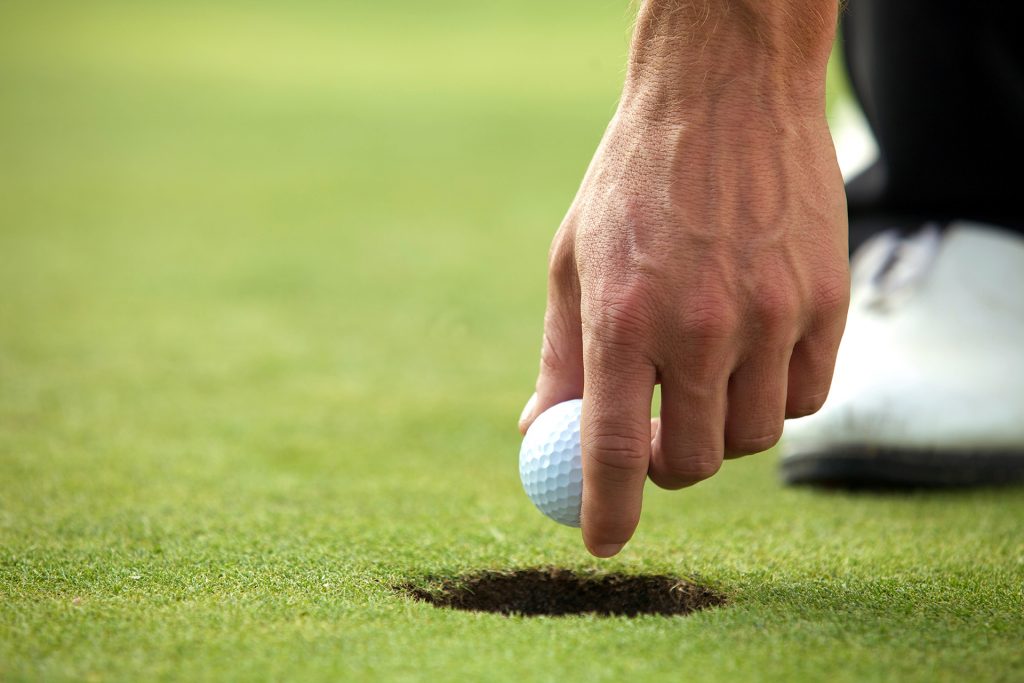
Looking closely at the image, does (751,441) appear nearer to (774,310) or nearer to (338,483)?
(774,310)

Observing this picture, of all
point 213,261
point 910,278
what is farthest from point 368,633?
point 213,261

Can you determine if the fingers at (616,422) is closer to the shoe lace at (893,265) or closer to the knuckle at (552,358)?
the knuckle at (552,358)

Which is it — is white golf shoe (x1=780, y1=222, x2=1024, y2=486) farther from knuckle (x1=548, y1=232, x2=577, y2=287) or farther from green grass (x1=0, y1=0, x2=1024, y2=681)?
knuckle (x1=548, y1=232, x2=577, y2=287)

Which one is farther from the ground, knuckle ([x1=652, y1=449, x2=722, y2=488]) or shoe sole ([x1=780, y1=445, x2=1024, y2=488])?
knuckle ([x1=652, y1=449, x2=722, y2=488])

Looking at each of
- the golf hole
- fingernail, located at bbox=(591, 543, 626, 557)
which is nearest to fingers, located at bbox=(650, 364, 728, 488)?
fingernail, located at bbox=(591, 543, 626, 557)

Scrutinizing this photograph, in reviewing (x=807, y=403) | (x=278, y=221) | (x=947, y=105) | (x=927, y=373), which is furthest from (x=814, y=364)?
(x=278, y=221)
